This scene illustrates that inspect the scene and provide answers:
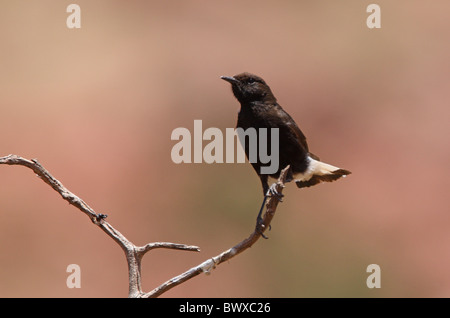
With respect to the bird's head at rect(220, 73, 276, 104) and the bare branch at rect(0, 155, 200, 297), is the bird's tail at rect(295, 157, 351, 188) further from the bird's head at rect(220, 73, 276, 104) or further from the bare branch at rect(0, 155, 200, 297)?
the bare branch at rect(0, 155, 200, 297)

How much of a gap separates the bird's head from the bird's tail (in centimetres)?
72

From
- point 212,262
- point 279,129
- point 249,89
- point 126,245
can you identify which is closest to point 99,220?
point 126,245

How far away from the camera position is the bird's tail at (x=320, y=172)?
560 centimetres

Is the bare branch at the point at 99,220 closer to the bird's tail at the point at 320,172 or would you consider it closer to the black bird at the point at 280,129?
the black bird at the point at 280,129

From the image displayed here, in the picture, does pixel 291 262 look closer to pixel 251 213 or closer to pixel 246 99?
pixel 251 213

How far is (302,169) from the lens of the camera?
5.57 meters

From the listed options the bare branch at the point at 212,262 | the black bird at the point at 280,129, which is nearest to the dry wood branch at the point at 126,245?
the bare branch at the point at 212,262

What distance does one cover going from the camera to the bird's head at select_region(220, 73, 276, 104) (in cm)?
564

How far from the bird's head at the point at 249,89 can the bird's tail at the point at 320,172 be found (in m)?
0.72

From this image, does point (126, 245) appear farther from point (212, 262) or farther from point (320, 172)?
point (320, 172)

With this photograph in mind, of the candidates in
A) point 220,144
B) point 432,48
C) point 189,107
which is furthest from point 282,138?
point 432,48

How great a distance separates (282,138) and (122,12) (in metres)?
13.5

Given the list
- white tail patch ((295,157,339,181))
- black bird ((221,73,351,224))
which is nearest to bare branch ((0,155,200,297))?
black bird ((221,73,351,224))

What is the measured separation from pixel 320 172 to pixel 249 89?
1.00m
